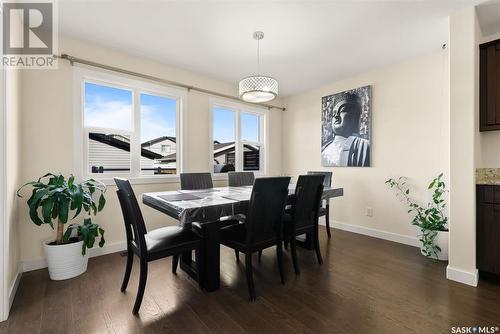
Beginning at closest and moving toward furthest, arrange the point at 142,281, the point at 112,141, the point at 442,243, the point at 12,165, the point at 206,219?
1. the point at 142,281
2. the point at 206,219
3. the point at 12,165
4. the point at 442,243
5. the point at 112,141

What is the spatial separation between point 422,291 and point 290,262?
117cm

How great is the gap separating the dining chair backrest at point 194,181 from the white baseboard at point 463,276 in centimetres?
266

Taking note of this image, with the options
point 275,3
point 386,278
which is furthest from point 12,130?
point 386,278

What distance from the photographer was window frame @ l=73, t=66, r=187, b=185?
2664 millimetres

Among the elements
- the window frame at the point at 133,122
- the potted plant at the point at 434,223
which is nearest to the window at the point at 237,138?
the window frame at the point at 133,122

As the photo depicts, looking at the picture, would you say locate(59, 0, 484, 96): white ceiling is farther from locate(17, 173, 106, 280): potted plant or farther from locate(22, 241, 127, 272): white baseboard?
locate(22, 241, 127, 272): white baseboard

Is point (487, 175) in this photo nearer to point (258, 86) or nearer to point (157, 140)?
point (258, 86)

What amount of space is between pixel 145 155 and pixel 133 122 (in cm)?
46

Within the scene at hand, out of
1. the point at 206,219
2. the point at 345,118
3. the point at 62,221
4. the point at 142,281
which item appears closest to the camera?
the point at 142,281

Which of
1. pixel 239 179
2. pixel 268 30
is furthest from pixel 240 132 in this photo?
pixel 268 30

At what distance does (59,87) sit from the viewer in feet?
8.37

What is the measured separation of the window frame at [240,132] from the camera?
3822 mm

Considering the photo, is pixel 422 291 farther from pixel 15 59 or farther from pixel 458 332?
pixel 15 59

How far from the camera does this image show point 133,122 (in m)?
3.12
